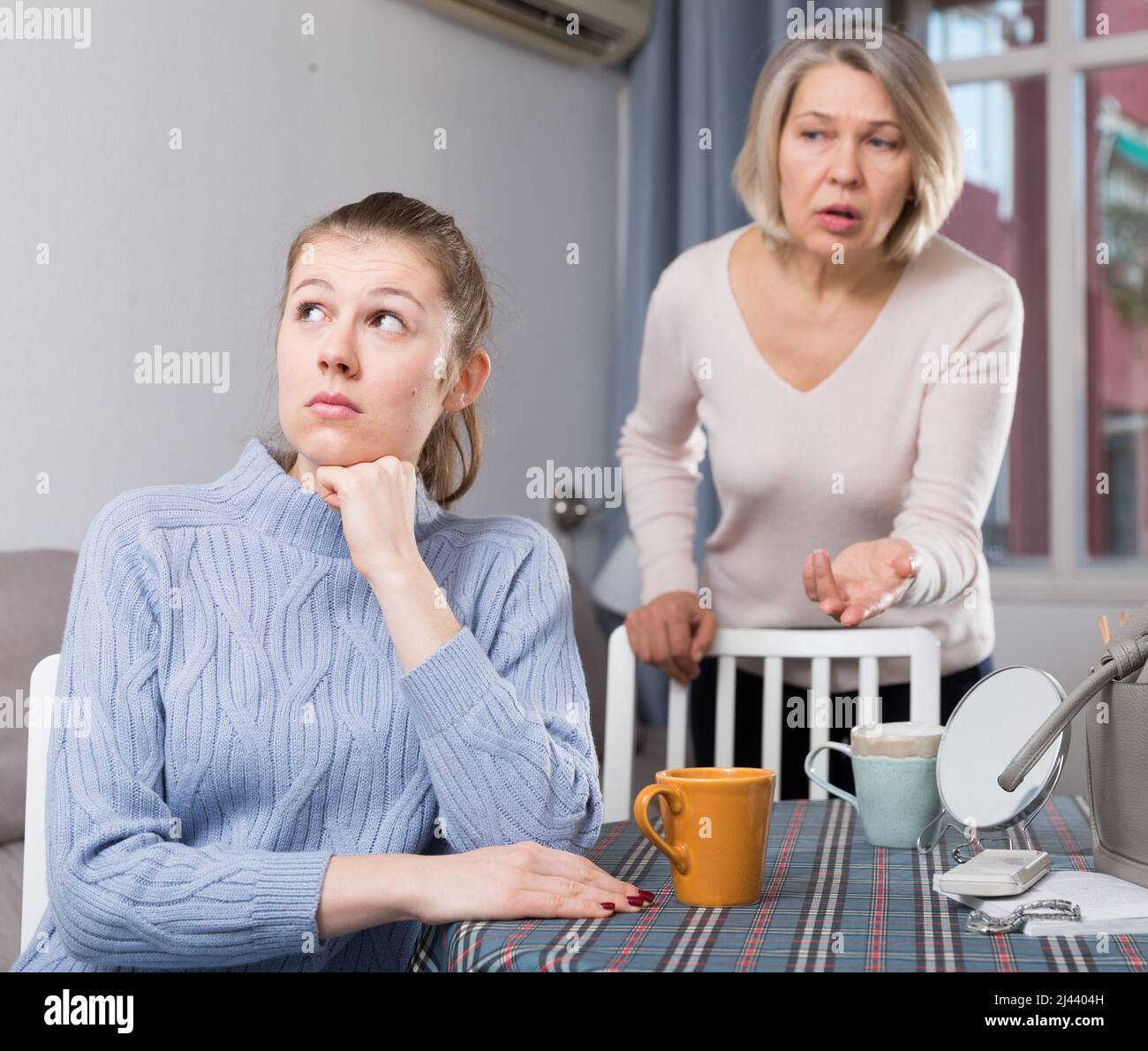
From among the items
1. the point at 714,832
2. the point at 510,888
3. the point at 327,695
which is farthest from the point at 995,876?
the point at 327,695

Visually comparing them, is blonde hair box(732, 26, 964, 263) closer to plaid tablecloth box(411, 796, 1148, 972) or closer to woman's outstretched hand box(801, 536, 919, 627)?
woman's outstretched hand box(801, 536, 919, 627)

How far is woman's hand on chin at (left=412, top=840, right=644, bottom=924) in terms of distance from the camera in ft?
2.77

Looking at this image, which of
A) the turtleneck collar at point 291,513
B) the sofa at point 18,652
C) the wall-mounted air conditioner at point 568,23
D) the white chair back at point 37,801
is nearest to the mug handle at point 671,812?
the turtleneck collar at point 291,513

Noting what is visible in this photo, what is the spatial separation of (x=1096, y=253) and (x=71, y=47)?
7.69ft

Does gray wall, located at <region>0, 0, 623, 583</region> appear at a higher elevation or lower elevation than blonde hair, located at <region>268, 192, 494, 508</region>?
higher

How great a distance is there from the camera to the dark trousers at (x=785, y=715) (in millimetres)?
1704

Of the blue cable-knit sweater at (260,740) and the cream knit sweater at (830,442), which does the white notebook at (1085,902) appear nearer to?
the blue cable-knit sweater at (260,740)

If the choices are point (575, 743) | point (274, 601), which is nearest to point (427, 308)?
point (274, 601)

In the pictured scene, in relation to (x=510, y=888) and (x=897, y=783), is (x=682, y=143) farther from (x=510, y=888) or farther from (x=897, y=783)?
(x=510, y=888)

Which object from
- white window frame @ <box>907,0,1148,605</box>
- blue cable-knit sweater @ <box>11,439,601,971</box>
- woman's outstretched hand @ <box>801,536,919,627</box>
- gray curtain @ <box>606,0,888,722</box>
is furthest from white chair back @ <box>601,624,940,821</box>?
white window frame @ <box>907,0,1148,605</box>

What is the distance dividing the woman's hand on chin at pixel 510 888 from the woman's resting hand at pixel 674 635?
27.9 inches

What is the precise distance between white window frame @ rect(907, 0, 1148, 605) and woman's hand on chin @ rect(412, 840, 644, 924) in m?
2.47

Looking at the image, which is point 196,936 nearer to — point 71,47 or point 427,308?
point 427,308

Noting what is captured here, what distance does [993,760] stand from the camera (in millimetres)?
1067
